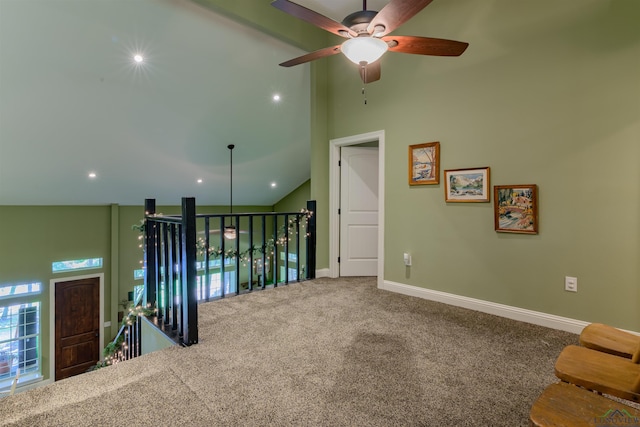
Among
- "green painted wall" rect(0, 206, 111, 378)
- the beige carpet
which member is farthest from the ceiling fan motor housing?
"green painted wall" rect(0, 206, 111, 378)

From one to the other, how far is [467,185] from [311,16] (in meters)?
2.15

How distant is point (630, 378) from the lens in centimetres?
108

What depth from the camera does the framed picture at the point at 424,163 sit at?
3467 millimetres

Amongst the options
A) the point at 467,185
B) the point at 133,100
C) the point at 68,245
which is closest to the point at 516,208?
the point at 467,185

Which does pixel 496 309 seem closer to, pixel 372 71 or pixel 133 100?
pixel 372 71

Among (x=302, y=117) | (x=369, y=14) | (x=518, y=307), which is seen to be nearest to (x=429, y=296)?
(x=518, y=307)

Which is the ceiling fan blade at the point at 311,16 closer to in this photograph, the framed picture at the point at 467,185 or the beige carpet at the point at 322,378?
the framed picture at the point at 467,185

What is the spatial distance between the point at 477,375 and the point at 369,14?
2.39 metres

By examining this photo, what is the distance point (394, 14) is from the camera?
1.90 metres

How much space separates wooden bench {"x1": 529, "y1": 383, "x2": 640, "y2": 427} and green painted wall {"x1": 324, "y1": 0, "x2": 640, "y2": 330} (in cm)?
206

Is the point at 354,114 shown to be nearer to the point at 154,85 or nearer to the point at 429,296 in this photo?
the point at 429,296

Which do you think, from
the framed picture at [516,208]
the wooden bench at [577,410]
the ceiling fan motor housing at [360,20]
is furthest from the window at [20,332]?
the wooden bench at [577,410]

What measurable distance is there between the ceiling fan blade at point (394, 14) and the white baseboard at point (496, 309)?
102 inches

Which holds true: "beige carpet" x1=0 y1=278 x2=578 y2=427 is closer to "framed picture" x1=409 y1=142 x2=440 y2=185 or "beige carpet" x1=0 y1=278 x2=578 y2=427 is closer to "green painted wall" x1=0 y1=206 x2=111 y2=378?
"framed picture" x1=409 y1=142 x2=440 y2=185
